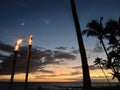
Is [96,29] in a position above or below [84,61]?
above

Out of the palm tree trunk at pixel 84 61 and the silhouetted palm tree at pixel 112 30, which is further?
the silhouetted palm tree at pixel 112 30

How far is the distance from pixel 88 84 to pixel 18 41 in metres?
3.56

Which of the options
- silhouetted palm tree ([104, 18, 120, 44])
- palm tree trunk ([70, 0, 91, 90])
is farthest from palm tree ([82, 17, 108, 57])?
palm tree trunk ([70, 0, 91, 90])

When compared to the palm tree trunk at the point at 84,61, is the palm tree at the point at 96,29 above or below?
above

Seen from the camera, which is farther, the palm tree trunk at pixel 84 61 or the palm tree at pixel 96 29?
the palm tree at pixel 96 29

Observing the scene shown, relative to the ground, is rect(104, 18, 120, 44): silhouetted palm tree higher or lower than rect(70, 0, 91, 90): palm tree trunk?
higher

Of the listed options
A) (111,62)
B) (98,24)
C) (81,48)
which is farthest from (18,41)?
(111,62)

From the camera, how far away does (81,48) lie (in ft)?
27.1

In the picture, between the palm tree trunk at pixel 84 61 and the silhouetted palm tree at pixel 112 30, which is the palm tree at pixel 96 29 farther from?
the palm tree trunk at pixel 84 61

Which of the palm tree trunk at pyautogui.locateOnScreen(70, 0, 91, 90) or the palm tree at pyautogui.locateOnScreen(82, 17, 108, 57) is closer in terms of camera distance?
the palm tree trunk at pyautogui.locateOnScreen(70, 0, 91, 90)

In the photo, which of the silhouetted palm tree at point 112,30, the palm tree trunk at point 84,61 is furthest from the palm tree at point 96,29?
the palm tree trunk at point 84,61

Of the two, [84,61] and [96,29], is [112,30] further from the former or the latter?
[84,61]

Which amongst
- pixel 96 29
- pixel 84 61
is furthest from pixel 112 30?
pixel 84 61

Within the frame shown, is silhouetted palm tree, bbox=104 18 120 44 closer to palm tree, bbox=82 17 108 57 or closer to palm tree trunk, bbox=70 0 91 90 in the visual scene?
palm tree, bbox=82 17 108 57
